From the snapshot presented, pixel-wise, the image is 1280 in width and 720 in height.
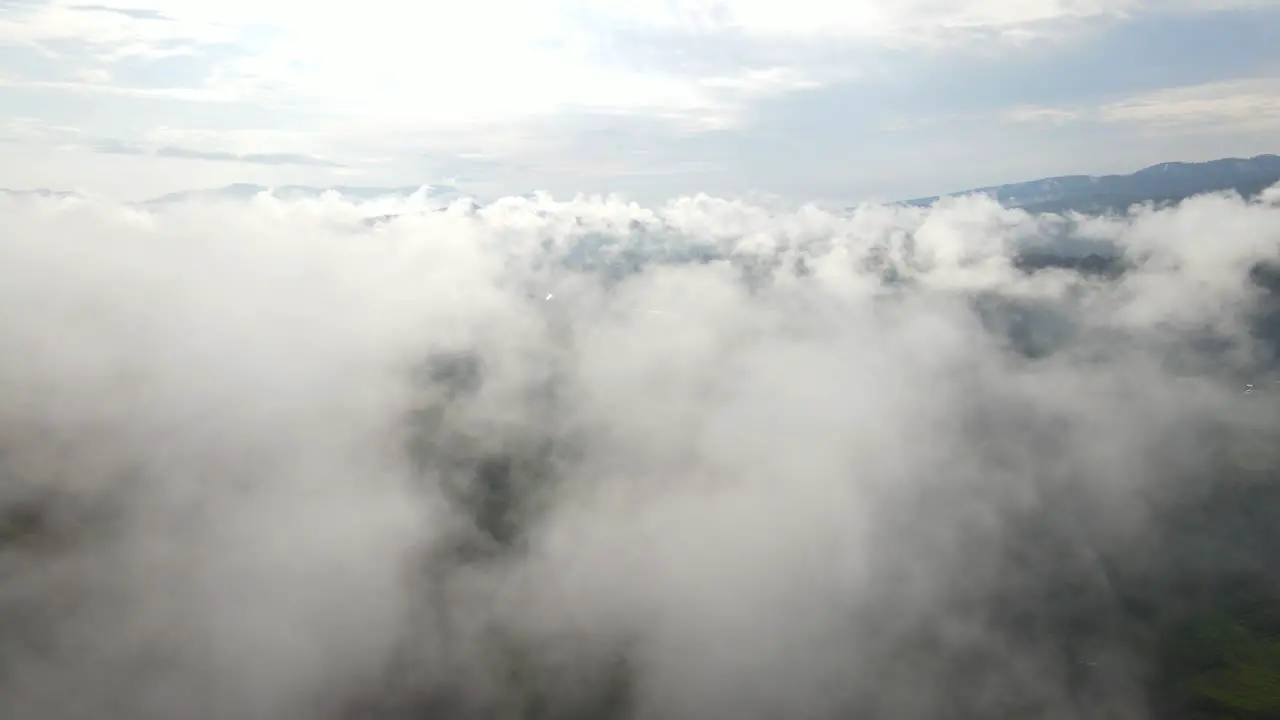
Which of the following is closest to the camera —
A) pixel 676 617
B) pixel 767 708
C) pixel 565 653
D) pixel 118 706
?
pixel 118 706

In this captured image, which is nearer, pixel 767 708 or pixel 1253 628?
pixel 767 708

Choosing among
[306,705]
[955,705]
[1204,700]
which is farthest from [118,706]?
[1204,700]

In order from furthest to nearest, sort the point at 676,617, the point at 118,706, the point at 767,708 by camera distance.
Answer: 1. the point at 676,617
2. the point at 767,708
3. the point at 118,706

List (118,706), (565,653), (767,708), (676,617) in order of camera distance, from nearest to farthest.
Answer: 1. (118,706)
2. (767,708)
3. (565,653)
4. (676,617)

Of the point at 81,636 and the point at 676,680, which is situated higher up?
the point at 81,636

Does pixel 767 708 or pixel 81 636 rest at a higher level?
pixel 81 636

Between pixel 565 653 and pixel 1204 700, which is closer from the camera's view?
pixel 1204 700

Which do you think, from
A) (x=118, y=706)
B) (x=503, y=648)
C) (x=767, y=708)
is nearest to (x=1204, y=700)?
(x=767, y=708)

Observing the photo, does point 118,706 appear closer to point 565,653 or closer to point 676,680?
point 565,653
